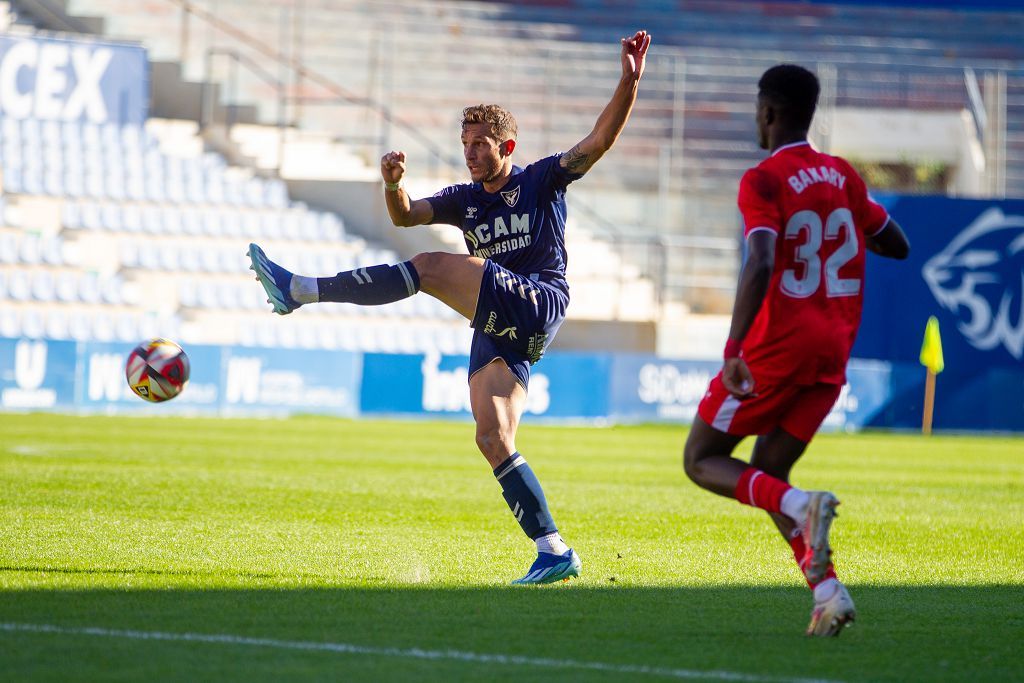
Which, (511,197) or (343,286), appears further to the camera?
(511,197)

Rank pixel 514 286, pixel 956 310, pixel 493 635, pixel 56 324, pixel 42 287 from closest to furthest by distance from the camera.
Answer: pixel 493 635 < pixel 514 286 < pixel 56 324 < pixel 42 287 < pixel 956 310

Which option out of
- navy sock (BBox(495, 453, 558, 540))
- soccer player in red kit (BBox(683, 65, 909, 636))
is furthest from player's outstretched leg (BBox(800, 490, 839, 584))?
navy sock (BBox(495, 453, 558, 540))

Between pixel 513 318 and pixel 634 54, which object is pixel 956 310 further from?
pixel 513 318

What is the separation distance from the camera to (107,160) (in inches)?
1044

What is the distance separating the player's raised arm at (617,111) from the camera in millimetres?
6488

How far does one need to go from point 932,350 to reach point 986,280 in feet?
5.86

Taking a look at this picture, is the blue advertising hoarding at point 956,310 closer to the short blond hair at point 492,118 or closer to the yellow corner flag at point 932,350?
the yellow corner flag at point 932,350

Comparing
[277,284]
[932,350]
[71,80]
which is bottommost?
[932,350]

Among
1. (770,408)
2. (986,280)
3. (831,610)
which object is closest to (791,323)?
(770,408)

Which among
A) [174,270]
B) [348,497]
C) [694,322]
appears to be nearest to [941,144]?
[694,322]

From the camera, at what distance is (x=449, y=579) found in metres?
6.37

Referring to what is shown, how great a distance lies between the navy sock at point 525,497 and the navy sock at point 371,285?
889 millimetres

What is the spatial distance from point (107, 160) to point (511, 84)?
7922 millimetres

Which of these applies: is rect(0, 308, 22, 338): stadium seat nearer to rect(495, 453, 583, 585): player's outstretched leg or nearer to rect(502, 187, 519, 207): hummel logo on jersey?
rect(502, 187, 519, 207): hummel logo on jersey
